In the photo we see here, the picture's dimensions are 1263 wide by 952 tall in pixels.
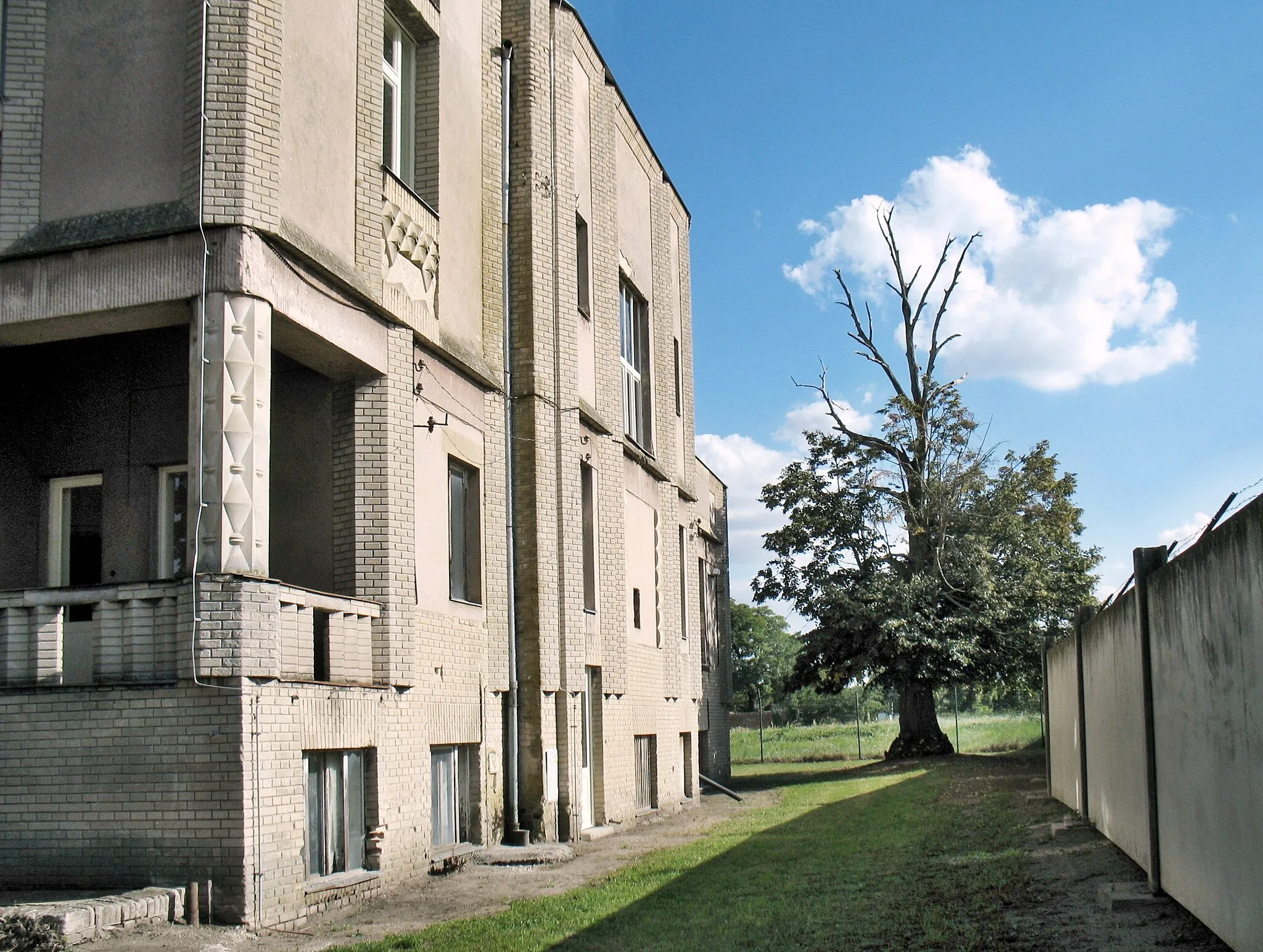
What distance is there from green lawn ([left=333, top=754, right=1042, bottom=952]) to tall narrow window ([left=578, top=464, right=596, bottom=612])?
3769 millimetres

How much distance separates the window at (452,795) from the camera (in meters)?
13.4

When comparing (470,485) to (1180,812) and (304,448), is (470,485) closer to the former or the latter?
(304,448)

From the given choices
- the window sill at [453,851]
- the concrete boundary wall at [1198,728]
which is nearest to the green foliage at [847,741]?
the window sill at [453,851]

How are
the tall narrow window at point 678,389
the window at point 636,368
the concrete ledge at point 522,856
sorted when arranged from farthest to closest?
the tall narrow window at point 678,389 → the window at point 636,368 → the concrete ledge at point 522,856

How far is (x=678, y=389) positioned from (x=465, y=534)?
1164cm

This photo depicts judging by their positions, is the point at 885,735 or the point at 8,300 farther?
the point at 885,735

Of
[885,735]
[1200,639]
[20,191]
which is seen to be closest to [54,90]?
[20,191]

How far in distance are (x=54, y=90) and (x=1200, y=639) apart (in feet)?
32.1

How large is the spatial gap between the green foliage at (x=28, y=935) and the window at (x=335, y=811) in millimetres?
2773

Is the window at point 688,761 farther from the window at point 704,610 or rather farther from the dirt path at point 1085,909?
the dirt path at point 1085,909

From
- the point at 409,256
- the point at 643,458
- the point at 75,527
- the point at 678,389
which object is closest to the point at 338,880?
the point at 75,527

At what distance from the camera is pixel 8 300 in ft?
34.2

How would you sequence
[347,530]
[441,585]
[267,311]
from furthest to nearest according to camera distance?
[441,585] → [347,530] → [267,311]

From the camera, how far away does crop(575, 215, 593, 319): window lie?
62.3 ft
